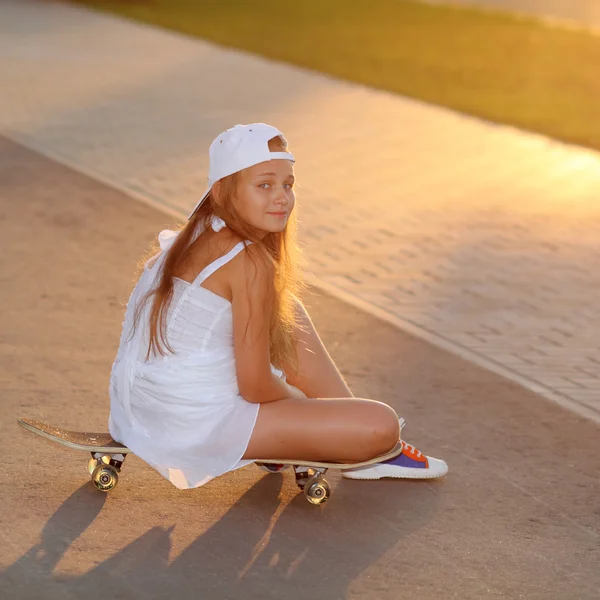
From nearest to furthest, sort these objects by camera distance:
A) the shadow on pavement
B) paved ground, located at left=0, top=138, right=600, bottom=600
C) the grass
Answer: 1. the shadow on pavement
2. paved ground, located at left=0, top=138, right=600, bottom=600
3. the grass

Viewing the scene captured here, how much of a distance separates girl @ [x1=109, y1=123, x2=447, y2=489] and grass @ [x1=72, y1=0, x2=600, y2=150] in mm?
7347

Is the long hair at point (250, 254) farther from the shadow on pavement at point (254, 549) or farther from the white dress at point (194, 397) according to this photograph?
the shadow on pavement at point (254, 549)

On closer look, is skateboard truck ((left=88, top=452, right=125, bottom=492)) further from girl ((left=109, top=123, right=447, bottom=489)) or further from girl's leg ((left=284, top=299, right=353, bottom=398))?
girl's leg ((left=284, top=299, right=353, bottom=398))

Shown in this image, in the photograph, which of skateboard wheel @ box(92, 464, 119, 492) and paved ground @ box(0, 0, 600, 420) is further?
paved ground @ box(0, 0, 600, 420)

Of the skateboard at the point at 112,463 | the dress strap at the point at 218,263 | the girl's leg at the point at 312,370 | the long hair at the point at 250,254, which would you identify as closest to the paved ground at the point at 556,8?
the girl's leg at the point at 312,370

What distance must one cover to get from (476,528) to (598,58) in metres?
12.9

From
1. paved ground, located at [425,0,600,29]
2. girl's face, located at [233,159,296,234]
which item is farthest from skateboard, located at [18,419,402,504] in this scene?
paved ground, located at [425,0,600,29]

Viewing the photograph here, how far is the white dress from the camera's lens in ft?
15.9

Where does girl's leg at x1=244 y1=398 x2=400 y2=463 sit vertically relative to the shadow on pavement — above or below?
above

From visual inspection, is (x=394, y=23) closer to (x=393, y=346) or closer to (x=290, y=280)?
(x=393, y=346)

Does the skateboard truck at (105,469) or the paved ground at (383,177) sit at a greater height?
the paved ground at (383,177)

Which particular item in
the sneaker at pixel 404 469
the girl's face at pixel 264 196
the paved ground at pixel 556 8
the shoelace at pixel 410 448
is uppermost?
the paved ground at pixel 556 8

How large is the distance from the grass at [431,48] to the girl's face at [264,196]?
735cm

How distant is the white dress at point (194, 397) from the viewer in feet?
15.9
